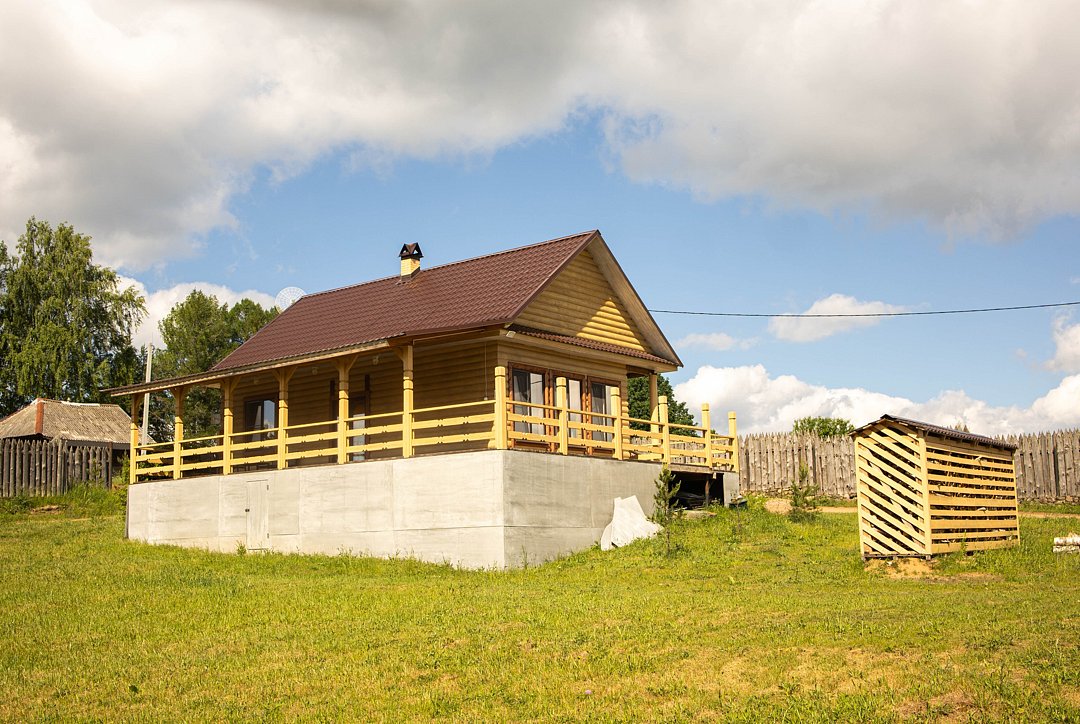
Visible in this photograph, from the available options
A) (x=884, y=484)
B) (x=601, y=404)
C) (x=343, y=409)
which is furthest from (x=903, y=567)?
(x=343, y=409)

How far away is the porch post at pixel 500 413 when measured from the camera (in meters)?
21.4

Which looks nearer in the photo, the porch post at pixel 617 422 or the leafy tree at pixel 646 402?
the porch post at pixel 617 422

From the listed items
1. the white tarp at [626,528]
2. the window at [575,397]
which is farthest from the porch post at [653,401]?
the white tarp at [626,528]

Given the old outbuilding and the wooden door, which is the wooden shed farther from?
the old outbuilding

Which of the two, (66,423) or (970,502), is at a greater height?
(66,423)

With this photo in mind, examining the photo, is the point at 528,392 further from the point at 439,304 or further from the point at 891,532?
the point at 891,532

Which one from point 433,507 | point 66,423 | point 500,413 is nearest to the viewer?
point 500,413

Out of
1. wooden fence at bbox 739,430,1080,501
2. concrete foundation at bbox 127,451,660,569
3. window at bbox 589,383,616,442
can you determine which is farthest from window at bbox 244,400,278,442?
wooden fence at bbox 739,430,1080,501

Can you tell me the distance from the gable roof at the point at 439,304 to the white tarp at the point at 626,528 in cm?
490

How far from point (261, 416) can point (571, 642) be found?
20.1 metres

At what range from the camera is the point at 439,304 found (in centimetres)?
2708

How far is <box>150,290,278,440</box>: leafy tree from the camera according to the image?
62125 millimetres

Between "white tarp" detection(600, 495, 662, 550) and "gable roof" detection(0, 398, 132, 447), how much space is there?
3076 centimetres

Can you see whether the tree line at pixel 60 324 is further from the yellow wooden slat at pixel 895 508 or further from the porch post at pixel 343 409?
the yellow wooden slat at pixel 895 508
